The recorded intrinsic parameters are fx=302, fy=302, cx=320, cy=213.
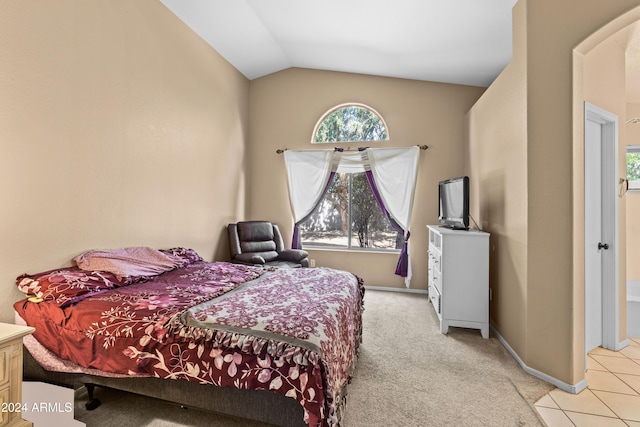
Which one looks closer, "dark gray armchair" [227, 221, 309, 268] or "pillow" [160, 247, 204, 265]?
"pillow" [160, 247, 204, 265]

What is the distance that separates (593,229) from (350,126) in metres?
3.33

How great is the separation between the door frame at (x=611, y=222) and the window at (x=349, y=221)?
7.95ft

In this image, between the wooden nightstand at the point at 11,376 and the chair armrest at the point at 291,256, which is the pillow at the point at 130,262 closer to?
the wooden nightstand at the point at 11,376

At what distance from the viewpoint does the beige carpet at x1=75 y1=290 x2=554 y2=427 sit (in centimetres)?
180

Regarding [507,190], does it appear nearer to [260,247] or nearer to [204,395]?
[204,395]

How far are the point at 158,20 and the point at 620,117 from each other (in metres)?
4.58

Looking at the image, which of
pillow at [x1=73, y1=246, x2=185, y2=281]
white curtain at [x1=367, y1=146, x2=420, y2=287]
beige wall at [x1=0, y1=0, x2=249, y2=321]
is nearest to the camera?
beige wall at [x1=0, y1=0, x2=249, y2=321]

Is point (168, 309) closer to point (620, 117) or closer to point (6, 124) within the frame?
point (6, 124)

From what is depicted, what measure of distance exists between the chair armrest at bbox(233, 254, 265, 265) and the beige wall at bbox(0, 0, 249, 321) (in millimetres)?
444

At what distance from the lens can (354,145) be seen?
15.9ft

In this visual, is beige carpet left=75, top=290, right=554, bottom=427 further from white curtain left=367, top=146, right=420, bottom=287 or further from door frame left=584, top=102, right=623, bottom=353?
white curtain left=367, top=146, right=420, bottom=287

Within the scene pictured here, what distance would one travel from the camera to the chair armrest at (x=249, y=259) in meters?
3.88

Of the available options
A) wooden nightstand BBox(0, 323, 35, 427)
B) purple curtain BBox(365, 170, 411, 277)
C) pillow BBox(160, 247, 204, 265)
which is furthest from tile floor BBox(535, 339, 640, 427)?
pillow BBox(160, 247, 204, 265)

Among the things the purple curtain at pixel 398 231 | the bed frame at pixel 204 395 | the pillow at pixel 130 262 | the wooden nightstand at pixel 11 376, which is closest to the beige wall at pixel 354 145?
the purple curtain at pixel 398 231
